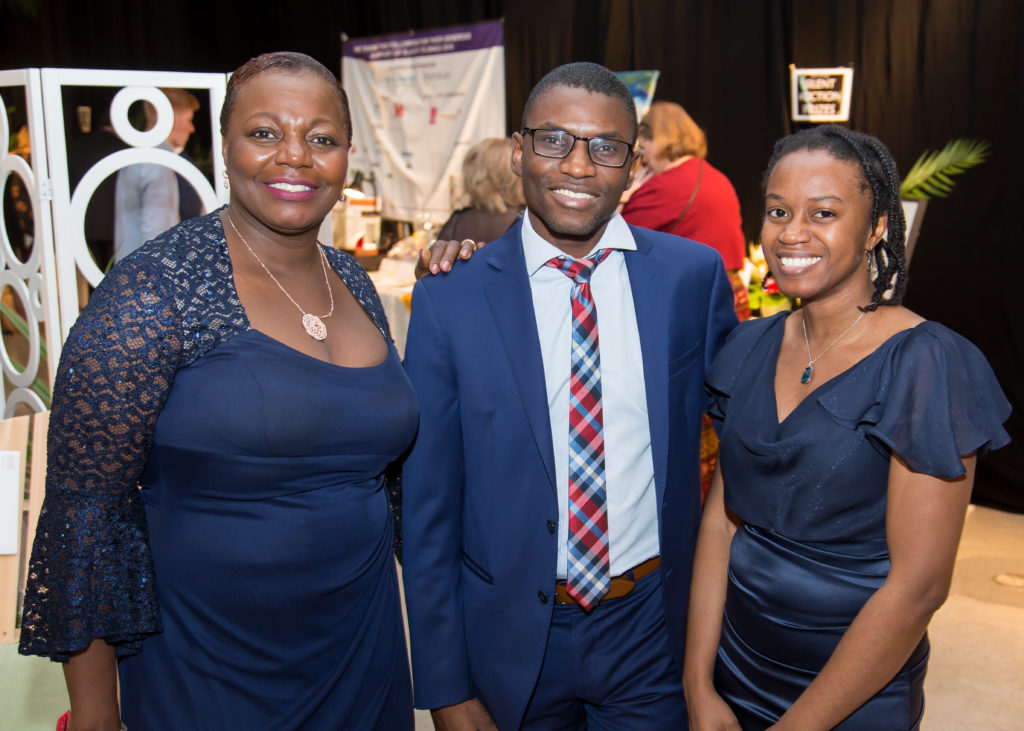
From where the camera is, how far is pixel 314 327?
59.4 inches

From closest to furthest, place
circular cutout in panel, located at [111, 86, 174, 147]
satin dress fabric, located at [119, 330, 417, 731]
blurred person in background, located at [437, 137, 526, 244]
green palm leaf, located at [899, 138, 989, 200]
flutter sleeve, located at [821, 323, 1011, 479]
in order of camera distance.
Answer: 1. flutter sleeve, located at [821, 323, 1011, 479]
2. satin dress fabric, located at [119, 330, 417, 731]
3. circular cutout in panel, located at [111, 86, 174, 147]
4. blurred person in background, located at [437, 137, 526, 244]
5. green palm leaf, located at [899, 138, 989, 200]

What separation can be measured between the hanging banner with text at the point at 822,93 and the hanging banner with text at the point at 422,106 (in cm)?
220

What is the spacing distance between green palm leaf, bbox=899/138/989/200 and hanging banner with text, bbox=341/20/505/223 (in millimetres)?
2917

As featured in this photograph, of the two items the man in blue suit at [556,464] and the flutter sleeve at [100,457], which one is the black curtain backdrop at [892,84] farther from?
the flutter sleeve at [100,457]

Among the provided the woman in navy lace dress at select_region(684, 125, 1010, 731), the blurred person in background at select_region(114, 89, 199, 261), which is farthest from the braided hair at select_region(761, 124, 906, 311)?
the blurred person in background at select_region(114, 89, 199, 261)

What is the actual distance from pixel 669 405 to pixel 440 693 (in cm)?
67

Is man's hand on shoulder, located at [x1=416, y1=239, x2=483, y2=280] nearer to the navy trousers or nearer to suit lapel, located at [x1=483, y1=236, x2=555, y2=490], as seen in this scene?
suit lapel, located at [x1=483, y1=236, x2=555, y2=490]

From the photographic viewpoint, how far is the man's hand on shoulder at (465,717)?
5.37 ft

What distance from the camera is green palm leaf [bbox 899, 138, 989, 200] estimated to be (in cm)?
423

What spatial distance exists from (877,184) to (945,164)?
322 centimetres

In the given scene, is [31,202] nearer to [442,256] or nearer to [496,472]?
[442,256]

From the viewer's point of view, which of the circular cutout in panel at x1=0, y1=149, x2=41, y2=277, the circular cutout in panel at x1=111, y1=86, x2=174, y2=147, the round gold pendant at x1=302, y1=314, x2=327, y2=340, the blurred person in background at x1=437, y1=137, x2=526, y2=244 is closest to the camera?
the round gold pendant at x1=302, y1=314, x2=327, y2=340

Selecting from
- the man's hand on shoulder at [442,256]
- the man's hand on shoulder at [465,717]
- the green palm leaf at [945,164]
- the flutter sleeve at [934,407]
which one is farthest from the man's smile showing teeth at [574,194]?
the green palm leaf at [945,164]

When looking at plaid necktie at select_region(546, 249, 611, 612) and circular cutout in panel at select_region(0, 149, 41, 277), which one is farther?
circular cutout in panel at select_region(0, 149, 41, 277)
